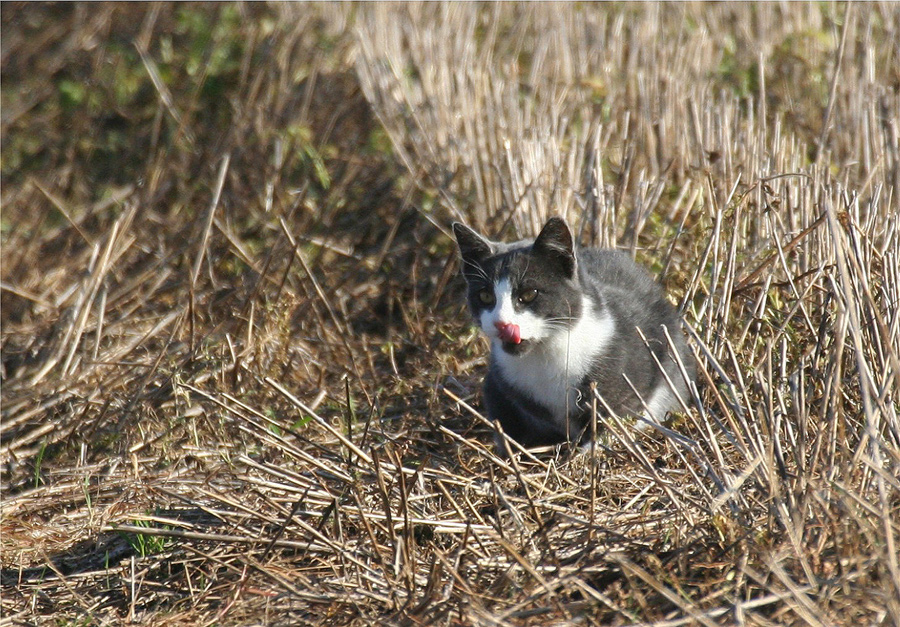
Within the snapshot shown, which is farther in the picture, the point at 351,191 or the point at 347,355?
the point at 351,191

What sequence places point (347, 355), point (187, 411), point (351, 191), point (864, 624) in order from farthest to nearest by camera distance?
point (351, 191) < point (347, 355) < point (187, 411) < point (864, 624)

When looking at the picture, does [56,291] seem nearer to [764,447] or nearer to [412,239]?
[412,239]

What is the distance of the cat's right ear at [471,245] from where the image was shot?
379 centimetres

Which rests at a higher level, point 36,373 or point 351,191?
point 351,191

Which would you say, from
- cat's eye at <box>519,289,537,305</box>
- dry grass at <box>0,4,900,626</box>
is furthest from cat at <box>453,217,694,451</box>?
dry grass at <box>0,4,900,626</box>

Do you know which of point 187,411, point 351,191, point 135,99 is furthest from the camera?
point 135,99

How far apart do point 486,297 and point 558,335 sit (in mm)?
303

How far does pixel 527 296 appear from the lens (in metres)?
3.66

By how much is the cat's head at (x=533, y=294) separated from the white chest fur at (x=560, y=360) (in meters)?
0.03

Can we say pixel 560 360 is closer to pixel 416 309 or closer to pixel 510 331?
pixel 510 331

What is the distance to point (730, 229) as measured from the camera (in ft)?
14.3

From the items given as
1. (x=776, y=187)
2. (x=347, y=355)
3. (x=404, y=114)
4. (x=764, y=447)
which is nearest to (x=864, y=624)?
(x=764, y=447)

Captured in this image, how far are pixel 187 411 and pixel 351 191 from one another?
2.31 metres

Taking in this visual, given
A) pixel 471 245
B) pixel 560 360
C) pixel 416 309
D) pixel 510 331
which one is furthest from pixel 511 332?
pixel 416 309
